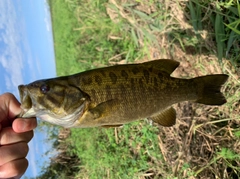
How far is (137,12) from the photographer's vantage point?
421cm

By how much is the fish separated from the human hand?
0.09 meters

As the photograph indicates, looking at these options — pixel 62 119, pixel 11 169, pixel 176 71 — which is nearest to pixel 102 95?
pixel 62 119

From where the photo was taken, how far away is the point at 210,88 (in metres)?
2.15

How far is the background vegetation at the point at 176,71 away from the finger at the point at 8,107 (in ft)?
5.23

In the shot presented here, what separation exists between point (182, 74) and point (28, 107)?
2317 millimetres

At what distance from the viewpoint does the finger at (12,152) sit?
188 cm

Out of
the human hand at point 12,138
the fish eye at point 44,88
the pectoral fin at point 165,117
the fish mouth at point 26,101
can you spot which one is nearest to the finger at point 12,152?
the human hand at point 12,138

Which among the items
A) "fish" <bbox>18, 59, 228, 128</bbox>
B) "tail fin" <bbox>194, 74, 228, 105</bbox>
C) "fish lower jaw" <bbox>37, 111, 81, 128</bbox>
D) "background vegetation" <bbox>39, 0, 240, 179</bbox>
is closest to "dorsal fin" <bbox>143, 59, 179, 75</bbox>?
"fish" <bbox>18, 59, 228, 128</bbox>

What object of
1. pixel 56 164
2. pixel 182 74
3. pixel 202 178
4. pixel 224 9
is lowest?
pixel 56 164

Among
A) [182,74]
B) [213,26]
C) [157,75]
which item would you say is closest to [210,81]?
[157,75]

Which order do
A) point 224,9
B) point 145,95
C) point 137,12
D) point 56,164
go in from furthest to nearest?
point 56,164 → point 137,12 → point 224,9 → point 145,95

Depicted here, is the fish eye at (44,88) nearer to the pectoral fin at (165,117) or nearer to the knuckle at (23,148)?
the knuckle at (23,148)

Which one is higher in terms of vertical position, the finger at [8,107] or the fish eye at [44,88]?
the fish eye at [44,88]

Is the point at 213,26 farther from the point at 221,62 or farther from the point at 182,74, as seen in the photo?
the point at 182,74
